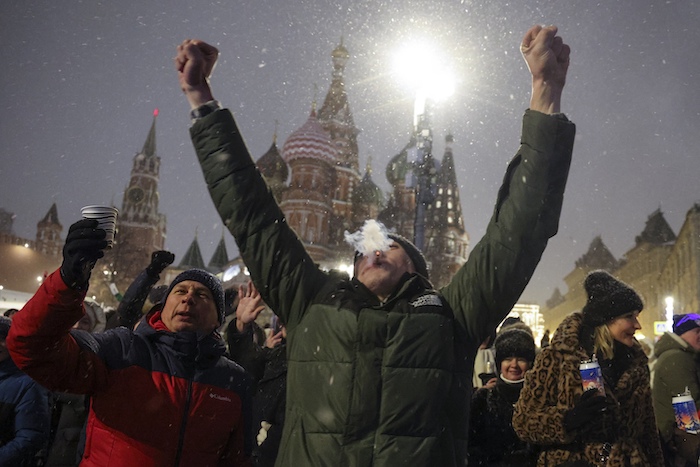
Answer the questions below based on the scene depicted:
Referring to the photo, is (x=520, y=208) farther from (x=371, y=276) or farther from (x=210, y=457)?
(x=210, y=457)

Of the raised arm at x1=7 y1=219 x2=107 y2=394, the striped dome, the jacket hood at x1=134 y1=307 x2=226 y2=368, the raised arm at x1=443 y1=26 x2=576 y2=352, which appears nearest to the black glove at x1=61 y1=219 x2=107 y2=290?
the raised arm at x1=7 y1=219 x2=107 y2=394

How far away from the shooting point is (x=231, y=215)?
208cm

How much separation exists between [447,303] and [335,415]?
1.75ft

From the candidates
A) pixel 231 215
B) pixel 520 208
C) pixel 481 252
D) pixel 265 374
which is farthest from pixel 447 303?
pixel 265 374

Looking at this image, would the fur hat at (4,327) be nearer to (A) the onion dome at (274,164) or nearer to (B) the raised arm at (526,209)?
(B) the raised arm at (526,209)

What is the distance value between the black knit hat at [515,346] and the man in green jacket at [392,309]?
2.07 meters

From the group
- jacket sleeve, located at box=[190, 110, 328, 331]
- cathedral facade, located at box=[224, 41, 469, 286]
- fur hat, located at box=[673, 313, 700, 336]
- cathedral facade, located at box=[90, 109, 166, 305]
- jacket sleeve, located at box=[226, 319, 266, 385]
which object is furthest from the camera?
cathedral facade, located at box=[90, 109, 166, 305]

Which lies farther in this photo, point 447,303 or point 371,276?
point 371,276

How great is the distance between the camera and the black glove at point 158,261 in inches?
169

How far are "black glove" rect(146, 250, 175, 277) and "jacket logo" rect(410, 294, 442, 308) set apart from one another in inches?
109

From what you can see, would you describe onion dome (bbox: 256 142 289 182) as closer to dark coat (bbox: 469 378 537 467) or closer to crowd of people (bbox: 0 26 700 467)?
dark coat (bbox: 469 378 537 467)

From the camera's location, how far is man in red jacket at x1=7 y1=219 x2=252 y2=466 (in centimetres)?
200

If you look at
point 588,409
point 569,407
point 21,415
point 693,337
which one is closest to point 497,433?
point 569,407

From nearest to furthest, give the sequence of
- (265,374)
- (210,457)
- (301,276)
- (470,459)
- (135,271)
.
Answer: (301,276), (210,457), (470,459), (265,374), (135,271)
